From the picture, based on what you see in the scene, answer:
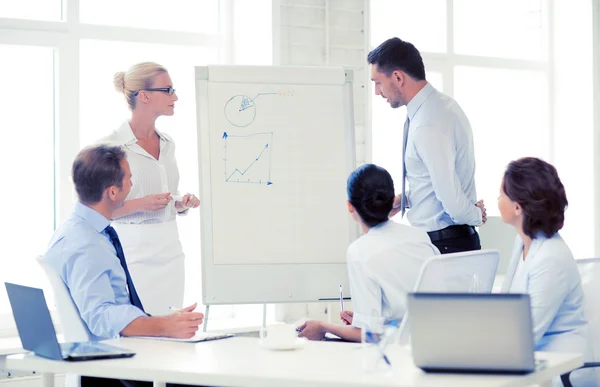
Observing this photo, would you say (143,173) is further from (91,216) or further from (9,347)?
(9,347)

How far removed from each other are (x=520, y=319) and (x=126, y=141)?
225 centimetres

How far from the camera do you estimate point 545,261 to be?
226 cm

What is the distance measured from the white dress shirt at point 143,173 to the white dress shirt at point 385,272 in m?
Result: 1.24

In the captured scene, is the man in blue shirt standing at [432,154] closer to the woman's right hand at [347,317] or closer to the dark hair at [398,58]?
the dark hair at [398,58]

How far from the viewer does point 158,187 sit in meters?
3.45

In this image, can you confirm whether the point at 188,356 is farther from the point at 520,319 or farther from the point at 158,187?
the point at 158,187

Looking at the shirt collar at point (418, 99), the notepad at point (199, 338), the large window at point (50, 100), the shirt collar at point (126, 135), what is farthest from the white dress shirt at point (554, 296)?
the large window at point (50, 100)

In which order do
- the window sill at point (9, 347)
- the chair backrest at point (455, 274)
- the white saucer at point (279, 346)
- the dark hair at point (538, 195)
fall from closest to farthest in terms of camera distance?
the white saucer at point (279, 346), the chair backrest at point (455, 274), the dark hair at point (538, 195), the window sill at point (9, 347)

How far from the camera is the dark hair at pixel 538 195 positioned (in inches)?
93.1

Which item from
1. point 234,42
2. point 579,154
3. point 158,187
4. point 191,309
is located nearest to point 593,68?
point 579,154

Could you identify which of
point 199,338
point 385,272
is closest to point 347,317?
point 385,272

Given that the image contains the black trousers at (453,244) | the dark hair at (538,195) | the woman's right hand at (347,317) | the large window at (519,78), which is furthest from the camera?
the large window at (519,78)

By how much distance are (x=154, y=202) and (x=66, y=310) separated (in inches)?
41.6

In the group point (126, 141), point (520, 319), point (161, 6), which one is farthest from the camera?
point (161, 6)
